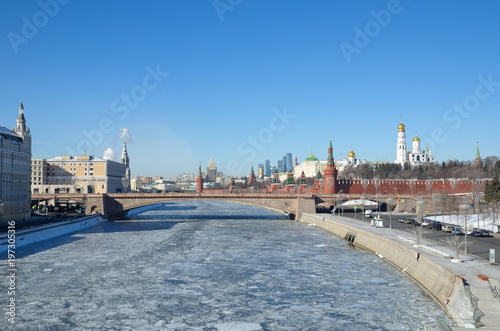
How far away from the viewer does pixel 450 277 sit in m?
24.1

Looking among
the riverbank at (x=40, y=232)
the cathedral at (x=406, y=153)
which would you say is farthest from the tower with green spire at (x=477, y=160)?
the riverbank at (x=40, y=232)

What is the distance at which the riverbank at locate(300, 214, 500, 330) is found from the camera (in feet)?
64.0

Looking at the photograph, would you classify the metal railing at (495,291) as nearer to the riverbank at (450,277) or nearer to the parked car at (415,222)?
the riverbank at (450,277)

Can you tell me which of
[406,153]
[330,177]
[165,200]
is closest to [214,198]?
[165,200]

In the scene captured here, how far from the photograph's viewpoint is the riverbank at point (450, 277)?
19500 millimetres

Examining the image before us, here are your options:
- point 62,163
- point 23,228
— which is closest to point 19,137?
point 23,228

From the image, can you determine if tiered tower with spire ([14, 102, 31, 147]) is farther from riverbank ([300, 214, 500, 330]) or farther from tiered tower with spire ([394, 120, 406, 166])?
tiered tower with spire ([394, 120, 406, 166])

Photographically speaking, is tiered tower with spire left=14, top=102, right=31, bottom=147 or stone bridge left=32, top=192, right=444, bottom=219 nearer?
tiered tower with spire left=14, top=102, right=31, bottom=147

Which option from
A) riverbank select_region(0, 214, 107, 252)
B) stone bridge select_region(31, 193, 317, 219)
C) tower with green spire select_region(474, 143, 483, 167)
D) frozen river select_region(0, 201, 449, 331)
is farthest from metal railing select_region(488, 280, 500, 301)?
tower with green spire select_region(474, 143, 483, 167)

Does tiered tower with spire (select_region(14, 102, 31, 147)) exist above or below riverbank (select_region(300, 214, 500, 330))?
above

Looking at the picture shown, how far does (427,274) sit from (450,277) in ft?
13.0

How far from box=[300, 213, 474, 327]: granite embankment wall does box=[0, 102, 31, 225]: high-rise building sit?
4408 centimetres

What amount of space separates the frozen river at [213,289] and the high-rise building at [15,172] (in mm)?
20204

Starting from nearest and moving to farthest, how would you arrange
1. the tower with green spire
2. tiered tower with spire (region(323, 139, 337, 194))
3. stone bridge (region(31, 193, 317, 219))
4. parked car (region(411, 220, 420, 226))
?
parked car (region(411, 220, 420, 226)) < stone bridge (region(31, 193, 317, 219)) < tiered tower with spire (region(323, 139, 337, 194)) < the tower with green spire
